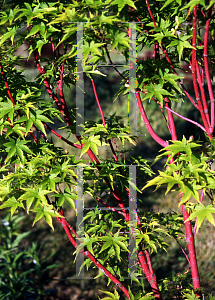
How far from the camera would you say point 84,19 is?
1433 mm

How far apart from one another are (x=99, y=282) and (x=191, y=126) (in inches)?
149

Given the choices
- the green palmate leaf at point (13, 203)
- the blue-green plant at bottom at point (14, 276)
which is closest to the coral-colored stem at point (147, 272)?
the green palmate leaf at point (13, 203)

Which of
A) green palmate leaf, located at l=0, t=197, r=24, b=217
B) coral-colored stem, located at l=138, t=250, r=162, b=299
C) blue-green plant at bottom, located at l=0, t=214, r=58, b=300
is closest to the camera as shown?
green palmate leaf, located at l=0, t=197, r=24, b=217

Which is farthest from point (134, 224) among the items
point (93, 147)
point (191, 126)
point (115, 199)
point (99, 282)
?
point (191, 126)

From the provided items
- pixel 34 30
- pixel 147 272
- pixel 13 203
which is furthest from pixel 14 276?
pixel 34 30

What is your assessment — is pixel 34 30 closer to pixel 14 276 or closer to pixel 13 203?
pixel 13 203

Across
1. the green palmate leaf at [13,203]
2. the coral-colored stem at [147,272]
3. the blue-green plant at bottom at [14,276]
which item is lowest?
the blue-green plant at bottom at [14,276]

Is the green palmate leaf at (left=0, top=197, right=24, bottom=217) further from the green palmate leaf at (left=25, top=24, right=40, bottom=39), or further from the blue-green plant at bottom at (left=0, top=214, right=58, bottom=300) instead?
the blue-green plant at bottom at (left=0, top=214, right=58, bottom=300)

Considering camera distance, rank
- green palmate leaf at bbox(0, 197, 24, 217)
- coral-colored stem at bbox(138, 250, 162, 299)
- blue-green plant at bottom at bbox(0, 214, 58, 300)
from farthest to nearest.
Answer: blue-green plant at bottom at bbox(0, 214, 58, 300) < coral-colored stem at bbox(138, 250, 162, 299) < green palmate leaf at bbox(0, 197, 24, 217)

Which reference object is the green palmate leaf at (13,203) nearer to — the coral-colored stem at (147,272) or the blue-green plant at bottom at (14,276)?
the coral-colored stem at (147,272)

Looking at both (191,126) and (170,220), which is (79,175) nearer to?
(170,220)

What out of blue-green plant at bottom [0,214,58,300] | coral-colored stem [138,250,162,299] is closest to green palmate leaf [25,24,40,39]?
coral-colored stem [138,250,162,299]

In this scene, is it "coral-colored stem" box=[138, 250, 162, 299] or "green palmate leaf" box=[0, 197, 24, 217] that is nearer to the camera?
"green palmate leaf" box=[0, 197, 24, 217]

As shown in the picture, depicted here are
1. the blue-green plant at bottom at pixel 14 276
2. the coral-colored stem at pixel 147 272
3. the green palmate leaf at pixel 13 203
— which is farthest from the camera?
the blue-green plant at bottom at pixel 14 276
